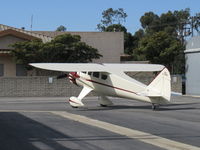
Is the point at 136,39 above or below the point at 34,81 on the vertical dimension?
above

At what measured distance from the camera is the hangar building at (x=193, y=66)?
4072cm

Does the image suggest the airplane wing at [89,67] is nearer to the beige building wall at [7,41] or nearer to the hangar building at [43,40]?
the hangar building at [43,40]

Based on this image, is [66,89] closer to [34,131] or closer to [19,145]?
[34,131]

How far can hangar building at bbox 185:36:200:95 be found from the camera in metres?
40.7

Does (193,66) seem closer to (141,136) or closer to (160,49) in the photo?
(160,49)

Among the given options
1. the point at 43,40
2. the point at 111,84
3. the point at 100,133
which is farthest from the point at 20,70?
the point at 100,133

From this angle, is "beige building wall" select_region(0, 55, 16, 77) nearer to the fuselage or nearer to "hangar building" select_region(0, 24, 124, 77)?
"hangar building" select_region(0, 24, 124, 77)

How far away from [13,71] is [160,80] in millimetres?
25548

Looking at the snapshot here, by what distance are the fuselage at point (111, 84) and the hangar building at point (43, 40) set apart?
62.4 ft

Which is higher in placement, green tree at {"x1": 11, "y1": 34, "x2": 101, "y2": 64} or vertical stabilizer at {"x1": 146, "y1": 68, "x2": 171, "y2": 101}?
green tree at {"x1": 11, "y1": 34, "x2": 101, "y2": 64}

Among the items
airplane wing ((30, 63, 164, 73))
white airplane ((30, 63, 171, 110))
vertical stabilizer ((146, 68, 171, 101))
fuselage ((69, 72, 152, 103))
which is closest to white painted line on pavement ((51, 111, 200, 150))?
vertical stabilizer ((146, 68, 171, 101))

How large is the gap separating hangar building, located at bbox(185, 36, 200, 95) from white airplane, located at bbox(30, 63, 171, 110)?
14.8 metres

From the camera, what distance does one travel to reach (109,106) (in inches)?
1023

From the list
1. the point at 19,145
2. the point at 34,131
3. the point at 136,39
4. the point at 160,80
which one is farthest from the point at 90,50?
the point at 136,39
